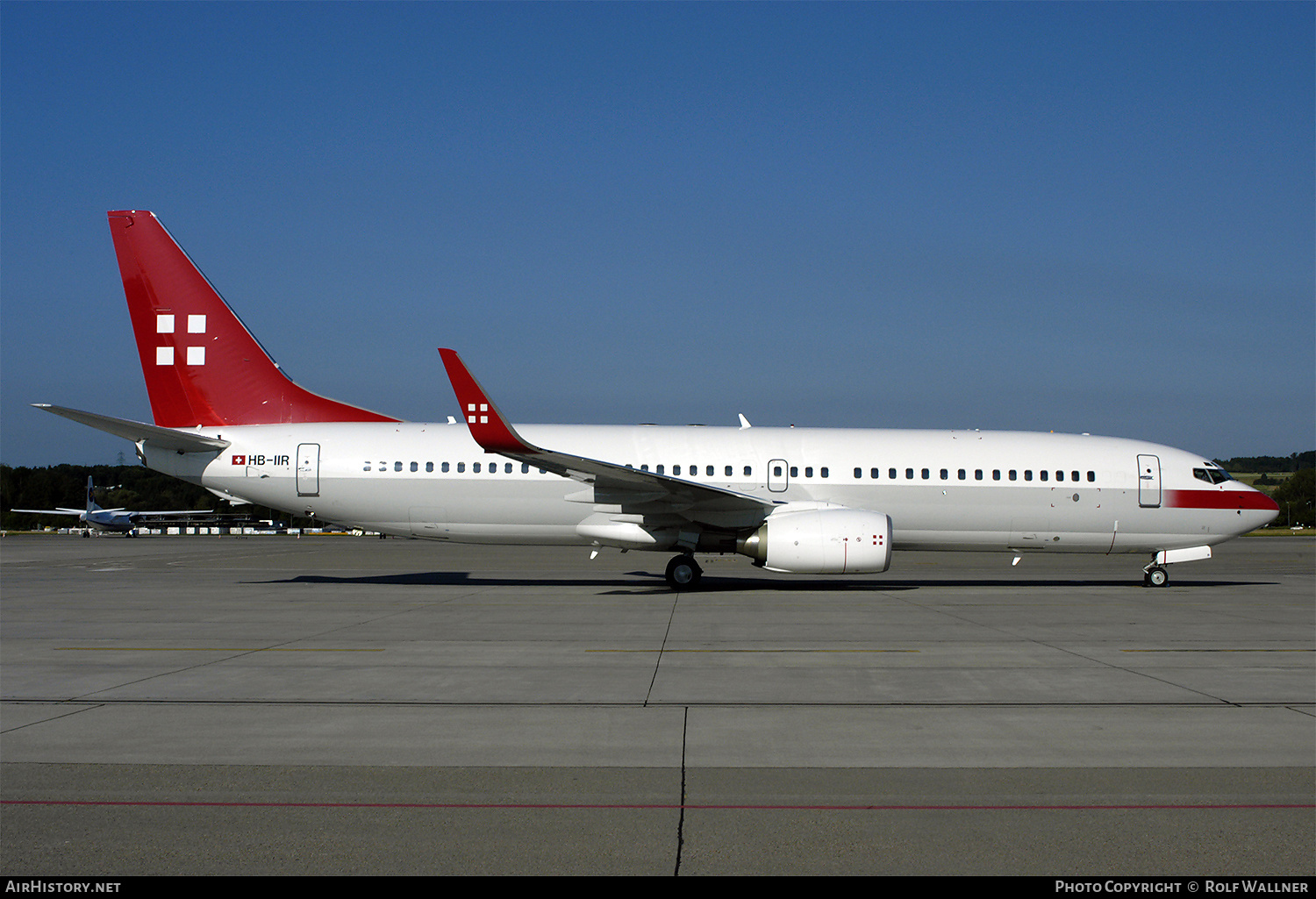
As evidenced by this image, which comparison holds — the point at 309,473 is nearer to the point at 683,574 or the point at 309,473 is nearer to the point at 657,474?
the point at 657,474

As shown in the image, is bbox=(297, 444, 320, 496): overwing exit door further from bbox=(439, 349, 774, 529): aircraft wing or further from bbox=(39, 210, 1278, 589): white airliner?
bbox=(439, 349, 774, 529): aircraft wing

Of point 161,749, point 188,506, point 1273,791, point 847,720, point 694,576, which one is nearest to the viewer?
point 1273,791

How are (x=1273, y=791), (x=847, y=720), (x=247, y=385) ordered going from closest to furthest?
(x=1273, y=791), (x=847, y=720), (x=247, y=385)

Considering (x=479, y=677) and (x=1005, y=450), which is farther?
(x=1005, y=450)

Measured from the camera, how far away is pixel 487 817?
16.6ft

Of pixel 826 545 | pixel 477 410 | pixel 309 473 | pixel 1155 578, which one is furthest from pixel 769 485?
pixel 309 473

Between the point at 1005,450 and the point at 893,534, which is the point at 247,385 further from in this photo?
the point at 1005,450

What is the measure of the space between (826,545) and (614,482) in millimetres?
4188

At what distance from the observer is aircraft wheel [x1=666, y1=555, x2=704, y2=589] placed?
19031 millimetres

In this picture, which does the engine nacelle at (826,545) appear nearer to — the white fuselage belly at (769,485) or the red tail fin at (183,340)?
the white fuselage belly at (769,485)

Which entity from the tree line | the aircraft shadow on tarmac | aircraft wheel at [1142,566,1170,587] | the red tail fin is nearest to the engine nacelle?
the aircraft shadow on tarmac

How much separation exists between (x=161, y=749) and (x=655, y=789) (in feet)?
11.3

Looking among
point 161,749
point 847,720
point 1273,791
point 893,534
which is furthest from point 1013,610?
point 161,749

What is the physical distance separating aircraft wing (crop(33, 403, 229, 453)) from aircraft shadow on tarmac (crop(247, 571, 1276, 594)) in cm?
322
